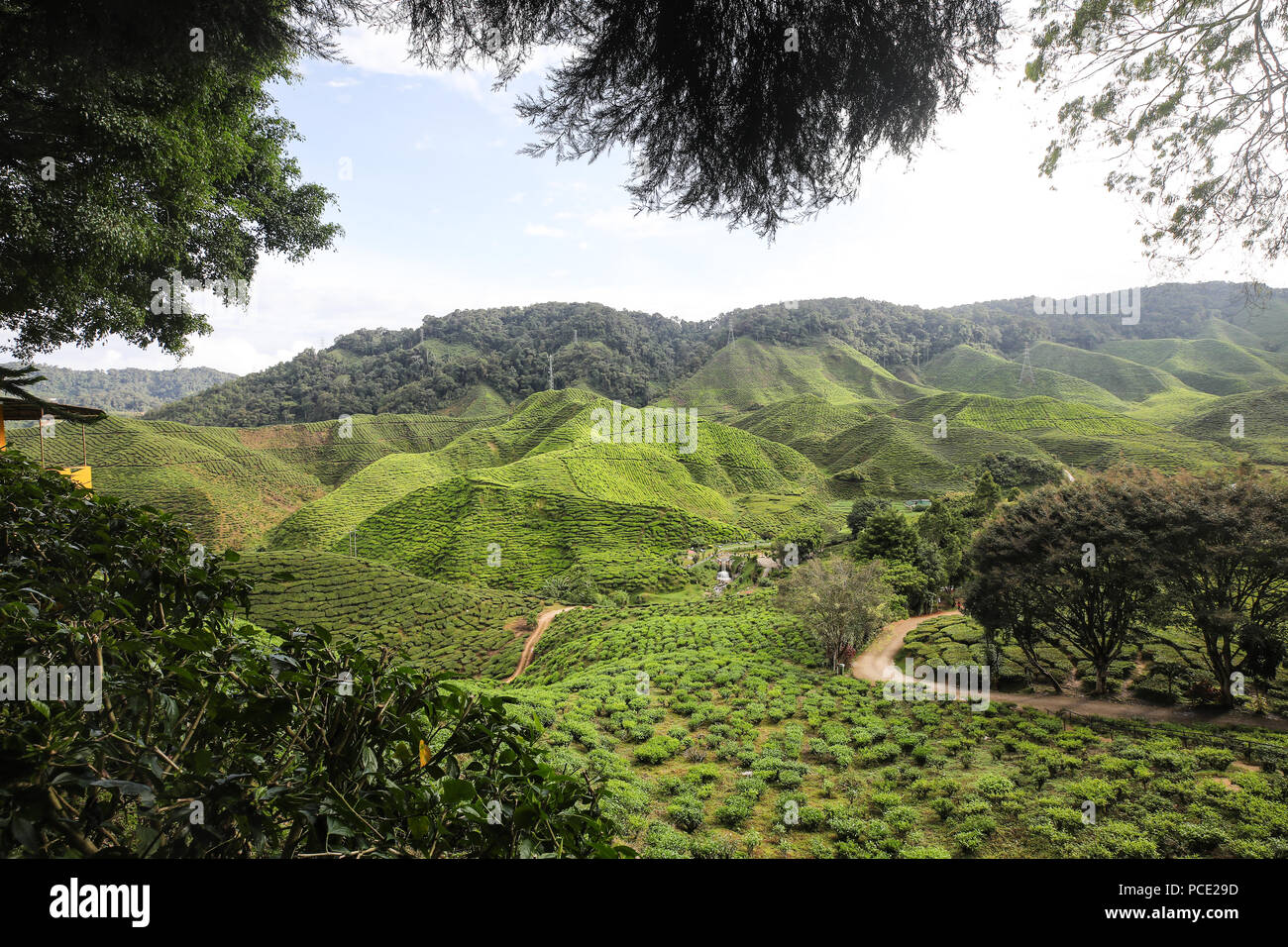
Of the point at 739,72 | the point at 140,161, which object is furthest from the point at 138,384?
the point at 739,72

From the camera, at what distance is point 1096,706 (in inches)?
376

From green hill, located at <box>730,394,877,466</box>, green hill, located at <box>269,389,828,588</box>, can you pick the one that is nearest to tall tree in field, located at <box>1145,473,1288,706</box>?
green hill, located at <box>269,389,828,588</box>

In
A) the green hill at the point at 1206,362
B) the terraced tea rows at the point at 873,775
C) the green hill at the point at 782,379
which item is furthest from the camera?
the green hill at the point at 782,379

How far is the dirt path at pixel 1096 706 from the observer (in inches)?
334

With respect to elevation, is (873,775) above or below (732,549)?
above

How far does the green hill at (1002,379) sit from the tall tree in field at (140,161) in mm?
81306

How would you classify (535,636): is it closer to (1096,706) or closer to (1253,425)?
(1096,706)

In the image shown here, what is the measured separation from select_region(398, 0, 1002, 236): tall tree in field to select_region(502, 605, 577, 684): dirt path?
1437 centimetres

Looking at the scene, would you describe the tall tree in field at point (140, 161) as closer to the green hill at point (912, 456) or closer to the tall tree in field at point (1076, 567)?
the tall tree in field at point (1076, 567)

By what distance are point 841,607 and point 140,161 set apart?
43.9 feet

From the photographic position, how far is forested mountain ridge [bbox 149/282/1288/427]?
184ft

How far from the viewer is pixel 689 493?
38844 millimetres

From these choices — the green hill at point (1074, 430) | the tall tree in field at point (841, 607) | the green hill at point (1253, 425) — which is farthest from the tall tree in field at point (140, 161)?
the green hill at point (1253, 425)
